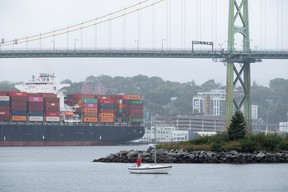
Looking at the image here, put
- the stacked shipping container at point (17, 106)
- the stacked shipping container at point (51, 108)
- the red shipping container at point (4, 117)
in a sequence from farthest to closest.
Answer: the stacked shipping container at point (51, 108)
the stacked shipping container at point (17, 106)
the red shipping container at point (4, 117)

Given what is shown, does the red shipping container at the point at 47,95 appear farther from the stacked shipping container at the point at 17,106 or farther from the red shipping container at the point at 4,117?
the red shipping container at the point at 4,117

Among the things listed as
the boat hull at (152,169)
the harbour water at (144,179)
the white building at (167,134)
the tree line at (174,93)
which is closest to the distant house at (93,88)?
the tree line at (174,93)

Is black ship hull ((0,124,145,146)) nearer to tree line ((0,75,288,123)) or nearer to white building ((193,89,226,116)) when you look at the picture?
tree line ((0,75,288,123))

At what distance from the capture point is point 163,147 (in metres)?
54.4

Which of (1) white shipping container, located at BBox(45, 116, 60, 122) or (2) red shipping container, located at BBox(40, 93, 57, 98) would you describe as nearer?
(1) white shipping container, located at BBox(45, 116, 60, 122)

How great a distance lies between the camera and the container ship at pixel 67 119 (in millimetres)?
96250

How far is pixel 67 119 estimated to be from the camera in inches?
4018

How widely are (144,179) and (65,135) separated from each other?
2223 inches

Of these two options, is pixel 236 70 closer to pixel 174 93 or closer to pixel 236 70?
pixel 236 70

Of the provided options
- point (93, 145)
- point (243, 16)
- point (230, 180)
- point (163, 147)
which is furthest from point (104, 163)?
point (93, 145)

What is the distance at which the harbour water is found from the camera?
129 ft

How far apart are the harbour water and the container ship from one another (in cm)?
4274

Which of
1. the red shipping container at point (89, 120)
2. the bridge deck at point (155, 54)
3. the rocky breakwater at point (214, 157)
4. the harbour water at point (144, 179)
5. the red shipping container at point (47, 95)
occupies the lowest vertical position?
the harbour water at point (144, 179)

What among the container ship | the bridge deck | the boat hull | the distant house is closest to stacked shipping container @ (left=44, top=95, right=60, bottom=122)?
the container ship
